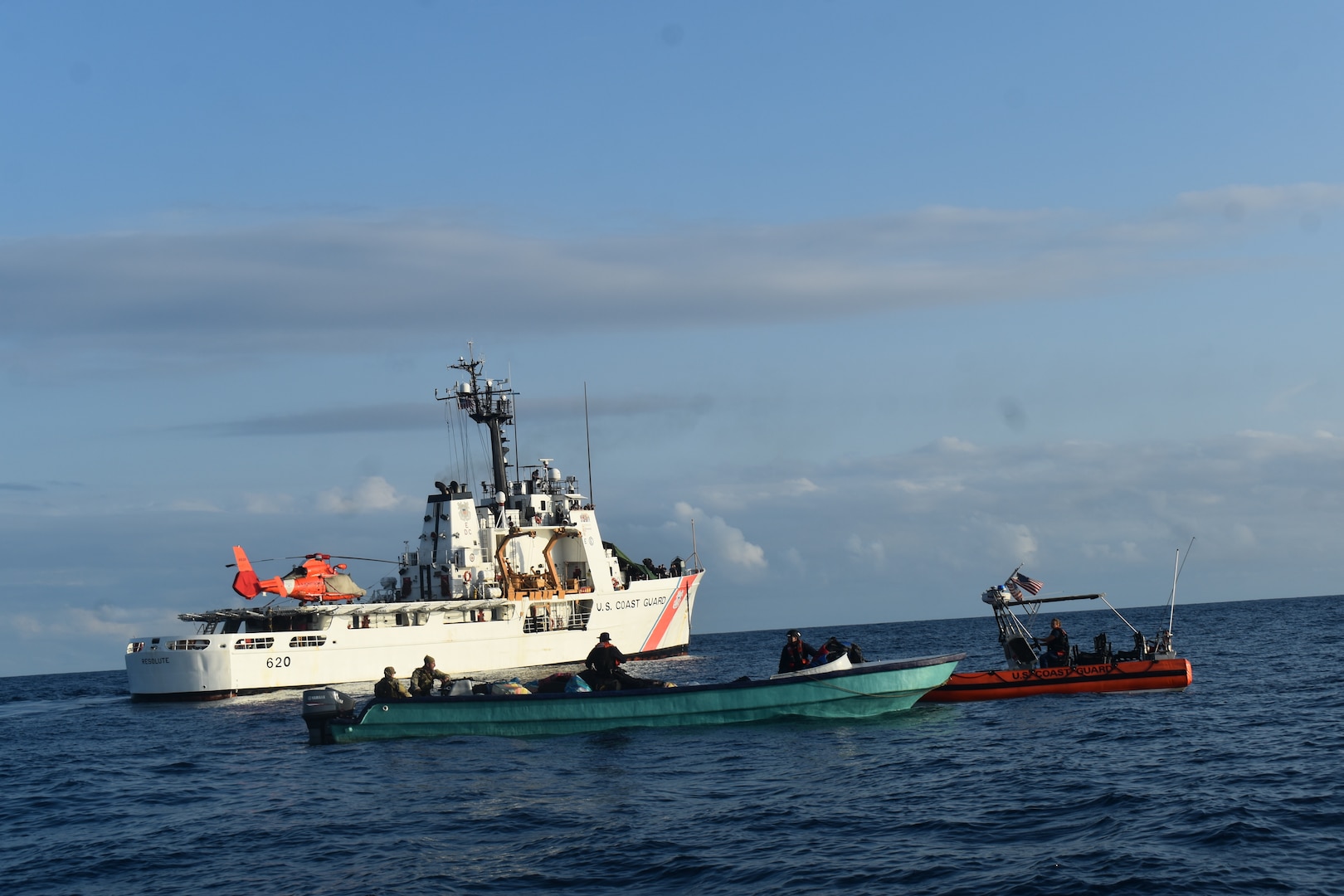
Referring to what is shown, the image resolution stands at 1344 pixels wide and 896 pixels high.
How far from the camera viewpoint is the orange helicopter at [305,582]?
47375 mm

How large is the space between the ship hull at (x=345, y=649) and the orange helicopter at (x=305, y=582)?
925 mm

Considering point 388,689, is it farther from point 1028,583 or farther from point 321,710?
point 1028,583

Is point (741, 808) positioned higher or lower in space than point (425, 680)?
lower

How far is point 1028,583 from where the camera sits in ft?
102

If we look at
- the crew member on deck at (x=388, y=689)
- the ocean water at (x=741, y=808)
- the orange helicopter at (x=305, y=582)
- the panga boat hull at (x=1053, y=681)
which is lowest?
the ocean water at (x=741, y=808)

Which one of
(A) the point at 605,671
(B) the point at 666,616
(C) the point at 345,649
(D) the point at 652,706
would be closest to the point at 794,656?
(D) the point at 652,706

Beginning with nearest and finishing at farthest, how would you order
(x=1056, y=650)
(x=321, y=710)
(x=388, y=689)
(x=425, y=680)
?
(x=321, y=710)
(x=388, y=689)
(x=425, y=680)
(x=1056, y=650)

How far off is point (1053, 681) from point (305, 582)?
30596 millimetres

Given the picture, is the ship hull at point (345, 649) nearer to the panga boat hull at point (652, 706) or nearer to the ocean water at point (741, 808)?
the ocean water at point (741, 808)

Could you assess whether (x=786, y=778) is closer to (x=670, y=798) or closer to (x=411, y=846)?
(x=670, y=798)

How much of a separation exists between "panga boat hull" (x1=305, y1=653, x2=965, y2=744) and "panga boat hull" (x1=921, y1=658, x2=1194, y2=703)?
4658 millimetres

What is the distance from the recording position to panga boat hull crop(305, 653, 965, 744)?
25953 millimetres

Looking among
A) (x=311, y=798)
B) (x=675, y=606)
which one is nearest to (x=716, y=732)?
(x=311, y=798)

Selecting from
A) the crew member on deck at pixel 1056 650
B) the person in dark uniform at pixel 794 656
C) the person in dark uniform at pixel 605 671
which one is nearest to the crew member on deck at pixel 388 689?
the person in dark uniform at pixel 605 671
